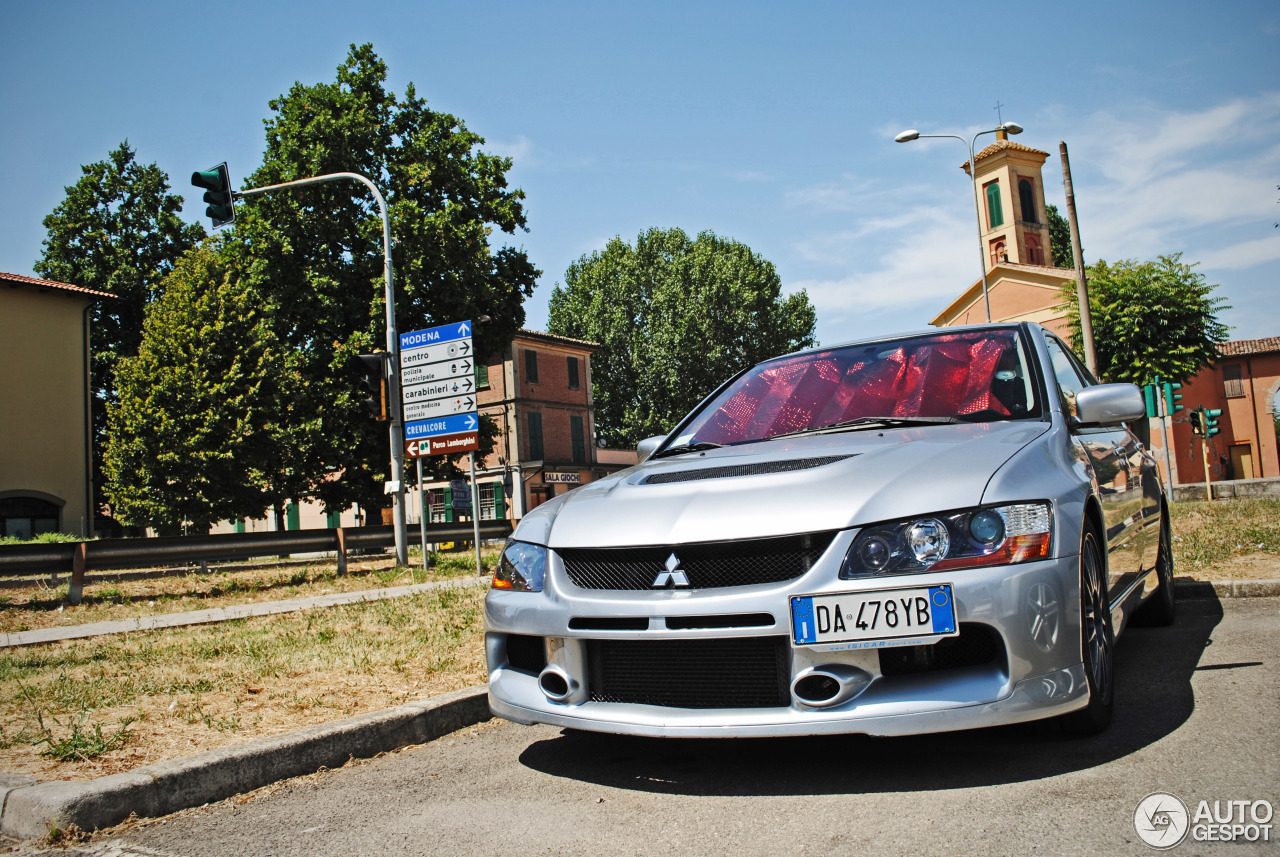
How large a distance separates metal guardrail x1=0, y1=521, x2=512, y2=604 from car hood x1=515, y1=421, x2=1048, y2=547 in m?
9.80

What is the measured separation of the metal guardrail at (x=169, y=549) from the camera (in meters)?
11.0

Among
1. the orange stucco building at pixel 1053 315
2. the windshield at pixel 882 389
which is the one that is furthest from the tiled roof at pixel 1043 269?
the windshield at pixel 882 389

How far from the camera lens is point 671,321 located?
155 ft

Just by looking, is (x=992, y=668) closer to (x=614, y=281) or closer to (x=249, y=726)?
(x=249, y=726)

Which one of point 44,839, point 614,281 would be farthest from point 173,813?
point 614,281

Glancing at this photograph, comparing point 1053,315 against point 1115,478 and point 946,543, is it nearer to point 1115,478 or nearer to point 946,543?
point 1115,478

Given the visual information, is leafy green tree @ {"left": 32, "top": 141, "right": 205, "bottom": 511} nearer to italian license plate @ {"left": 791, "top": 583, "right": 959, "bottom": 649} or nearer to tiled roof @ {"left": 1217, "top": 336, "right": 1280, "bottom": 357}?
italian license plate @ {"left": 791, "top": 583, "right": 959, "bottom": 649}

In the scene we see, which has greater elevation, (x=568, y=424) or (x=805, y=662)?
(x=568, y=424)

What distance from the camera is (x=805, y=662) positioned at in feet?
9.20

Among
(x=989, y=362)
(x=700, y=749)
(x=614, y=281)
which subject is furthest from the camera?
(x=614, y=281)

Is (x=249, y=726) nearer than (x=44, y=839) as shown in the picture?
No

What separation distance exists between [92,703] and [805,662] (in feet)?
12.6

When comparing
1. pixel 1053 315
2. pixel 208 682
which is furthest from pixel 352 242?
pixel 1053 315

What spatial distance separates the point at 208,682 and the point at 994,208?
2328 inches
